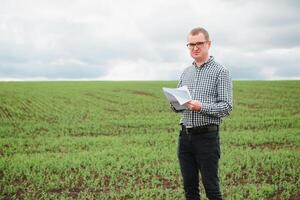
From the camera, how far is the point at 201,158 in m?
4.81

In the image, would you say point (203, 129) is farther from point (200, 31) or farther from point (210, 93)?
point (200, 31)

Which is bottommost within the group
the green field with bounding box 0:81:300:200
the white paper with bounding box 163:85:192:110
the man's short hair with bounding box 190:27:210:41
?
the green field with bounding box 0:81:300:200

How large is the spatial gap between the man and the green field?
129 inches

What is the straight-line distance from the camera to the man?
187 inches

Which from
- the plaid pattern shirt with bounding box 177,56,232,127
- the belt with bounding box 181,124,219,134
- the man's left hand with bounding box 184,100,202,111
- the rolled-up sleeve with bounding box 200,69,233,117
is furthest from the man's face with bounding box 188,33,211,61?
the belt with bounding box 181,124,219,134

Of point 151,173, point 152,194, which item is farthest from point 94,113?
point 152,194

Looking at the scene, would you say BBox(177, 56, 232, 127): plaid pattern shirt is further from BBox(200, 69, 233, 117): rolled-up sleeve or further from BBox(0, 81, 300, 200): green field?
BBox(0, 81, 300, 200): green field

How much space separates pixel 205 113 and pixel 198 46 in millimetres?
716

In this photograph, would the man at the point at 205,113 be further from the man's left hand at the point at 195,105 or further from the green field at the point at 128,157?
the green field at the point at 128,157

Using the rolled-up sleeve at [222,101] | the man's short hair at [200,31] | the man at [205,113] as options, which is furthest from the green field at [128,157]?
the man's short hair at [200,31]

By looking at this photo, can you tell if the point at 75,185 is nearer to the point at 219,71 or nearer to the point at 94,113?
the point at 219,71

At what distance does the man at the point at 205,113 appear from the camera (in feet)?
15.6

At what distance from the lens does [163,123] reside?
790 inches

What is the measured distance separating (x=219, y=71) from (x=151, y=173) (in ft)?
18.6
